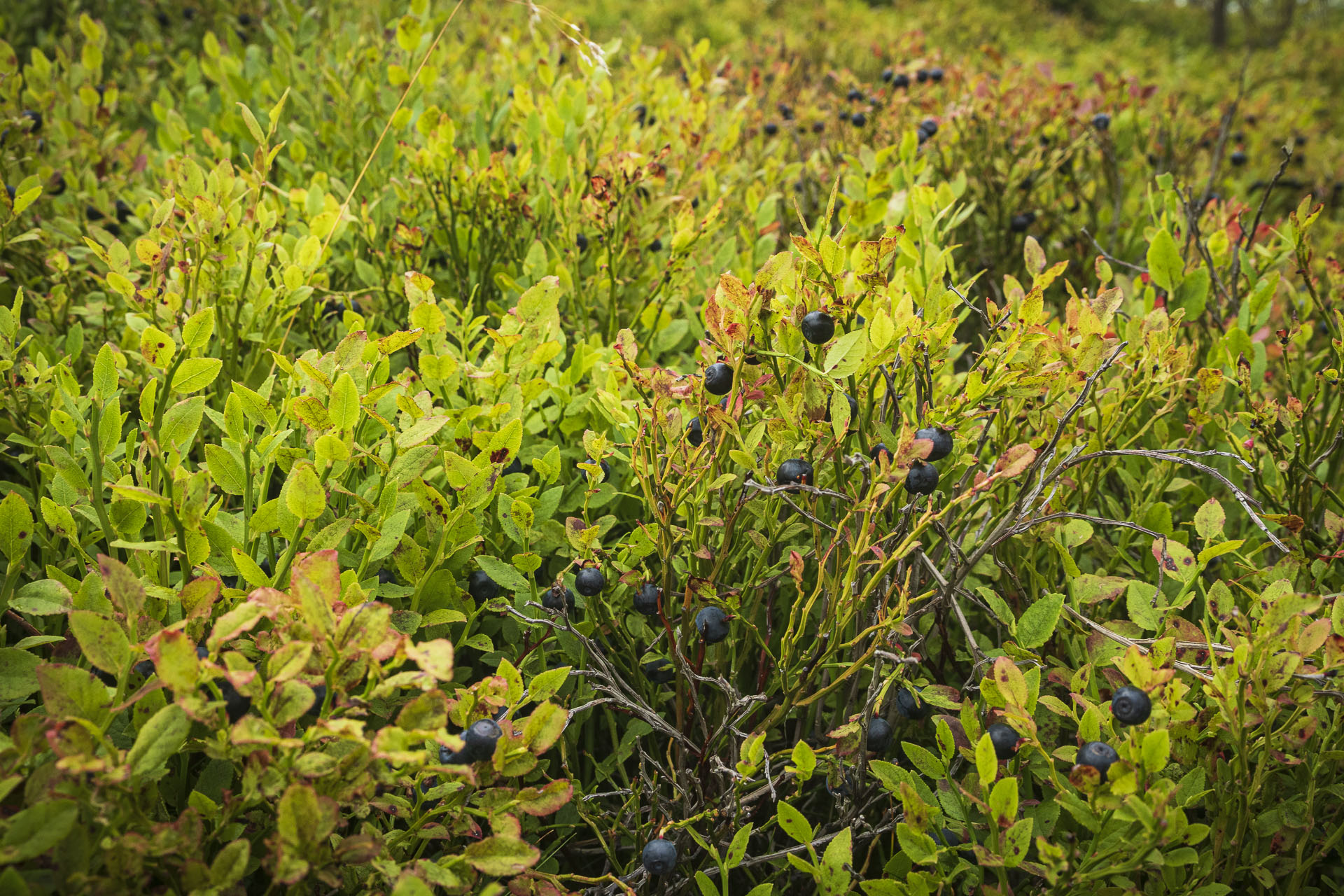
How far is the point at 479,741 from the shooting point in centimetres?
88

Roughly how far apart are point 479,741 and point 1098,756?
673mm

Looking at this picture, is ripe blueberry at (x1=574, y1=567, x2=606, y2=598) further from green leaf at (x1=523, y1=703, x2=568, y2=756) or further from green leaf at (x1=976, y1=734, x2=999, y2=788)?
green leaf at (x1=976, y1=734, x2=999, y2=788)

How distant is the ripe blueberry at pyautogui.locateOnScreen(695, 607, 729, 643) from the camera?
3.76ft

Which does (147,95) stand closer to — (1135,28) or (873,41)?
(873,41)

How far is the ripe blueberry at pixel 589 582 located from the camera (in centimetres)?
116

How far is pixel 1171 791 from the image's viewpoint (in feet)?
2.79

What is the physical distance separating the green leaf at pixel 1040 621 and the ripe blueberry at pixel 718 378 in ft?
1.65

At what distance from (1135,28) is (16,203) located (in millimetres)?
13268

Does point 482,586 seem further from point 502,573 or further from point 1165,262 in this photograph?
point 1165,262

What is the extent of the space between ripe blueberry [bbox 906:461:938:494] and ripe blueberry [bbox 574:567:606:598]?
17.3 inches

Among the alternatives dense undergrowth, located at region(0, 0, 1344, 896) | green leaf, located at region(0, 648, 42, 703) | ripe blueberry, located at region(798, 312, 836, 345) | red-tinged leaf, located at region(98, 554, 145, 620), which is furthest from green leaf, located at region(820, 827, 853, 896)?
green leaf, located at region(0, 648, 42, 703)

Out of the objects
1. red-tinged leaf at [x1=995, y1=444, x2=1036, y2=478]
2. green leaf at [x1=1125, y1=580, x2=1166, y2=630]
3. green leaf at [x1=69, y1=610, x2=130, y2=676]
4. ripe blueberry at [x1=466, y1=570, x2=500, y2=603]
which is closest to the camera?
green leaf at [x1=69, y1=610, x2=130, y2=676]

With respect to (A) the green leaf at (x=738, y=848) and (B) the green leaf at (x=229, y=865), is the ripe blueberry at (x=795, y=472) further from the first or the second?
(B) the green leaf at (x=229, y=865)

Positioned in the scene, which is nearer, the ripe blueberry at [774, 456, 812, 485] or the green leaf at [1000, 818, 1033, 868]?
the green leaf at [1000, 818, 1033, 868]
